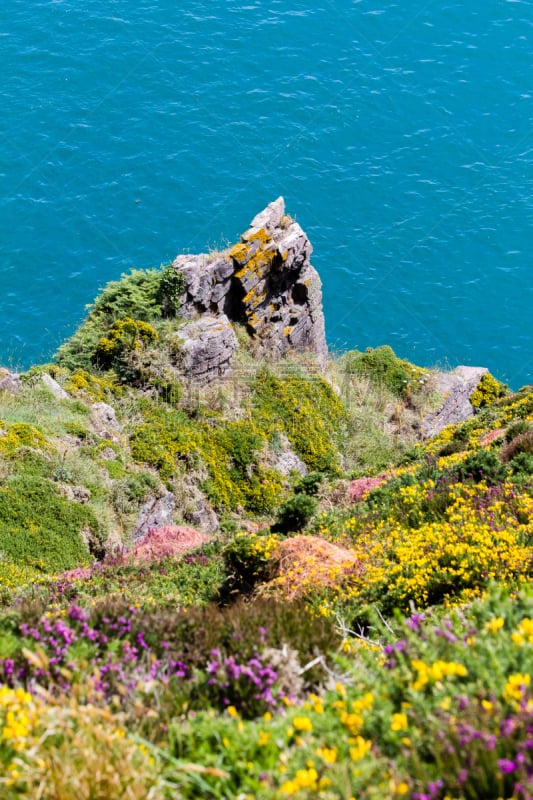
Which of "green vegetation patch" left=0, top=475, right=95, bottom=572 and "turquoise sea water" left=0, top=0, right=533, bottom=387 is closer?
"green vegetation patch" left=0, top=475, right=95, bottom=572

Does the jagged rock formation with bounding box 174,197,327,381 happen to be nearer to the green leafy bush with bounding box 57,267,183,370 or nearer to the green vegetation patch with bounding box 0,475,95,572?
the green leafy bush with bounding box 57,267,183,370

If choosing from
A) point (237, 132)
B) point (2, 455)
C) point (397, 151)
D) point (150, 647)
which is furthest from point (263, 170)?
point (150, 647)

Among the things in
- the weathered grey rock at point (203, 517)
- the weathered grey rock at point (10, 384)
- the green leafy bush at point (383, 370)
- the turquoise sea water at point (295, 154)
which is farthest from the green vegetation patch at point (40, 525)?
the turquoise sea water at point (295, 154)

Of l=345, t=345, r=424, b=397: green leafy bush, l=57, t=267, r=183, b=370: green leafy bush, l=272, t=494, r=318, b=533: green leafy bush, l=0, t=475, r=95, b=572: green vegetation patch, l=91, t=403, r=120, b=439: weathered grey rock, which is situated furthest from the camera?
l=345, t=345, r=424, b=397: green leafy bush

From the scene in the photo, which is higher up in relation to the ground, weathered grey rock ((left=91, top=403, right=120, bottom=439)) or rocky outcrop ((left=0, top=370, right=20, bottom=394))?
rocky outcrop ((left=0, top=370, right=20, bottom=394))

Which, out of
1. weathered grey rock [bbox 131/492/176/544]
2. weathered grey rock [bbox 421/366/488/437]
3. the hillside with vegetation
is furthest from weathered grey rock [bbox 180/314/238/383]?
weathered grey rock [bbox 421/366/488/437]

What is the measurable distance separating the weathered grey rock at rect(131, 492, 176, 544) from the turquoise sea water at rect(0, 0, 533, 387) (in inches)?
585

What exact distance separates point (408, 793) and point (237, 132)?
4561 centimetres

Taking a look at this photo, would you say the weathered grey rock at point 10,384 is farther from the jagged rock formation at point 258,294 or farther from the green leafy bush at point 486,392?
the green leafy bush at point 486,392

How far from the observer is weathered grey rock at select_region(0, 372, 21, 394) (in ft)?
75.5

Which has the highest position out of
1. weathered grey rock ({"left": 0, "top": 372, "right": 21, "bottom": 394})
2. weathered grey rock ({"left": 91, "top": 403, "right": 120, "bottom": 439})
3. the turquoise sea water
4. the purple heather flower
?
the turquoise sea water

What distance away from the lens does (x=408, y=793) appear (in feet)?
17.0

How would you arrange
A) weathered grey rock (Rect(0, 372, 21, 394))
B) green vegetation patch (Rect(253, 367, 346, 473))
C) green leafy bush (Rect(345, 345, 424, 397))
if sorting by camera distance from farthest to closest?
1. green leafy bush (Rect(345, 345, 424, 397))
2. green vegetation patch (Rect(253, 367, 346, 473))
3. weathered grey rock (Rect(0, 372, 21, 394))

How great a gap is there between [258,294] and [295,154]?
1992 centimetres
